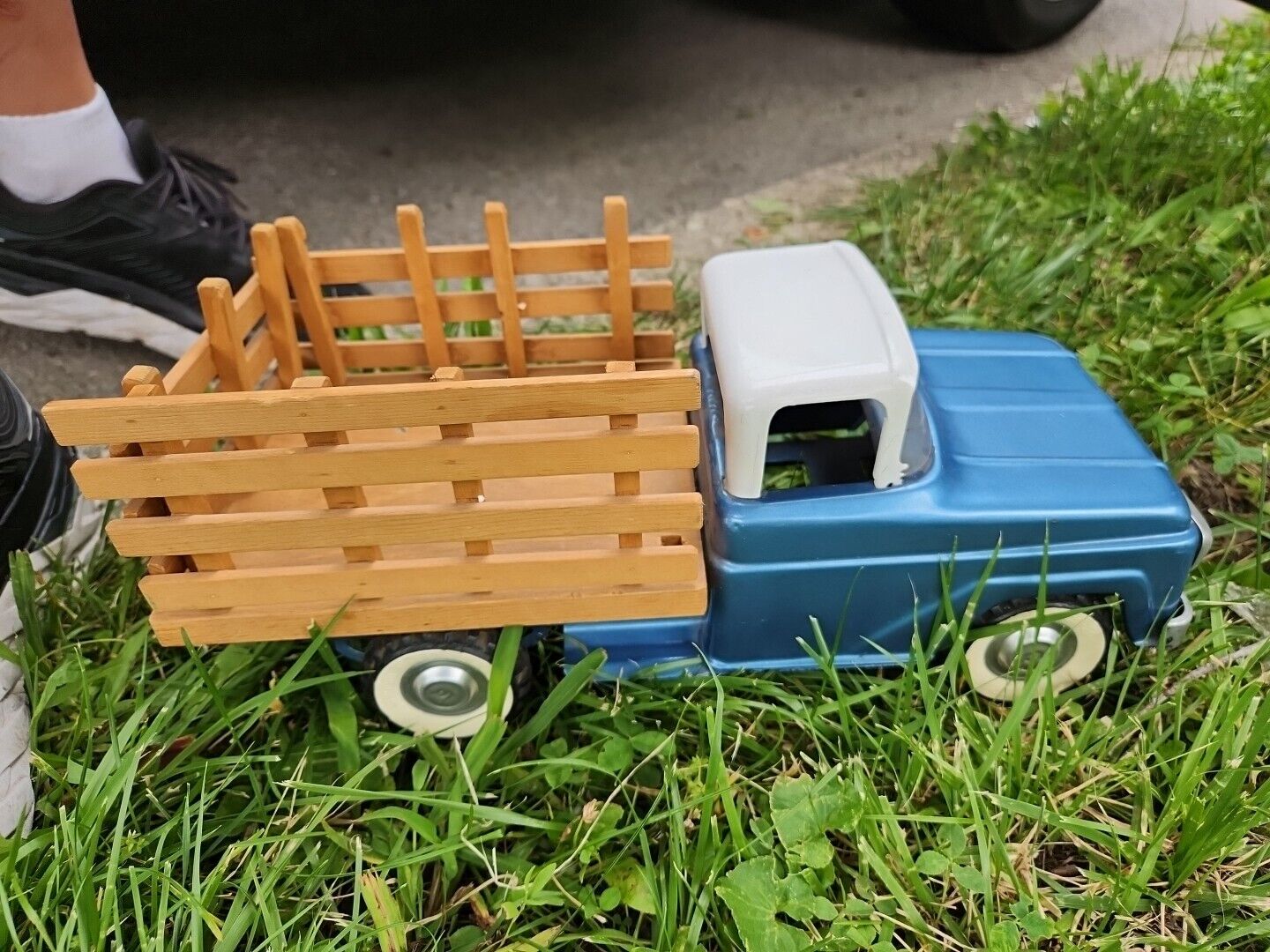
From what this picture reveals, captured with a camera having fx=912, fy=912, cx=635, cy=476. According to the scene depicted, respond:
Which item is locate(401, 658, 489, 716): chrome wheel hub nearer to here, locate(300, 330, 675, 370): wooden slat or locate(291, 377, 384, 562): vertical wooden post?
locate(291, 377, 384, 562): vertical wooden post

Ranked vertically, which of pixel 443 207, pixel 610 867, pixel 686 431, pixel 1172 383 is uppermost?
pixel 686 431

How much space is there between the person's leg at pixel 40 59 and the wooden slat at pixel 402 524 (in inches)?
32.0

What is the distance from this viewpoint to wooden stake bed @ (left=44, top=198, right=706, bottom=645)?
1052mm

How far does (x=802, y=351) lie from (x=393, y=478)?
541 mm

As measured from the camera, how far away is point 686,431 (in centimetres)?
109

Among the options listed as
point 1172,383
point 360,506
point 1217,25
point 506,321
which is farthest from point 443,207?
point 1217,25

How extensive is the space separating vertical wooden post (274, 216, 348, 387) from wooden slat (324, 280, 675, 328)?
26mm

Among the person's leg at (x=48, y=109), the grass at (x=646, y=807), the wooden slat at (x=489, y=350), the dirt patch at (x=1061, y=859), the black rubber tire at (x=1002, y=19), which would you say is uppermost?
the person's leg at (x=48, y=109)

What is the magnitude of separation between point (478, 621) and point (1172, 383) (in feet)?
4.59

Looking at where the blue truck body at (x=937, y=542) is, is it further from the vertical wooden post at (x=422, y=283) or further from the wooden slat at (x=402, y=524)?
the vertical wooden post at (x=422, y=283)

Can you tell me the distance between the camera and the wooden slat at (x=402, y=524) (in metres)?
1.13

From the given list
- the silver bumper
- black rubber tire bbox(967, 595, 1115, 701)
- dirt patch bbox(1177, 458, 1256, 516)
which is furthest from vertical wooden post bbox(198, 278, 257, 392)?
dirt patch bbox(1177, 458, 1256, 516)

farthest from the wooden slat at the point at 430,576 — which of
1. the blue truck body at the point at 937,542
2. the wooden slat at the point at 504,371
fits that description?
the wooden slat at the point at 504,371

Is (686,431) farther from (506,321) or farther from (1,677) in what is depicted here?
(1,677)
